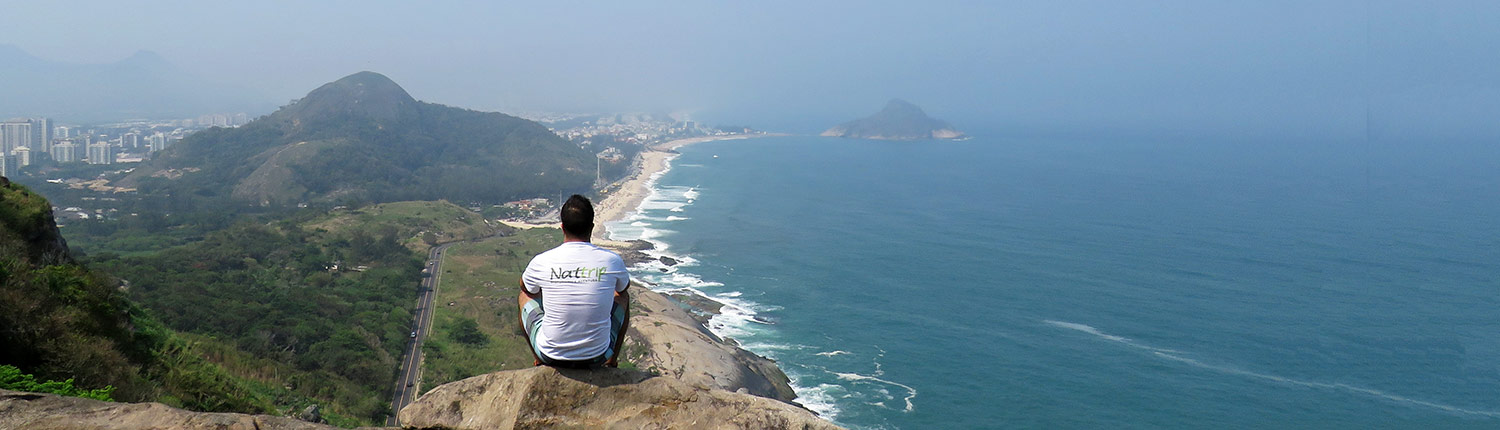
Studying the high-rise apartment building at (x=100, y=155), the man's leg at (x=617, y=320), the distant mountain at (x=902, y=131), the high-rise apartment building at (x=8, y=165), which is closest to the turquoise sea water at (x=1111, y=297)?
the man's leg at (x=617, y=320)

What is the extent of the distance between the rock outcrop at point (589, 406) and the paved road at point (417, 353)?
13.8 meters

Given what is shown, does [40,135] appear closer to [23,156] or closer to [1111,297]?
[23,156]

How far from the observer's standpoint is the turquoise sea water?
94.9ft

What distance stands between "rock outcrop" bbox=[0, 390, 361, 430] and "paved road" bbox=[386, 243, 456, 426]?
43.9 feet

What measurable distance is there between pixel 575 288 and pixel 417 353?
2763 cm

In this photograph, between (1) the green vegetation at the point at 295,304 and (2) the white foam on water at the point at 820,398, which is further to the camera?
(2) the white foam on water at the point at 820,398

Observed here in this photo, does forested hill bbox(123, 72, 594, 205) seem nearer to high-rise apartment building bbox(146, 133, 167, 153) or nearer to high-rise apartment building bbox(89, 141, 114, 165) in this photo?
high-rise apartment building bbox(89, 141, 114, 165)

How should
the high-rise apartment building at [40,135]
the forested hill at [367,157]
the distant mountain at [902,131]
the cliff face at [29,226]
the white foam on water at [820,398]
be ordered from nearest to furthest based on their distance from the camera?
the cliff face at [29,226]
the white foam on water at [820,398]
the forested hill at [367,157]
the high-rise apartment building at [40,135]
the distant mountain at [902,131]

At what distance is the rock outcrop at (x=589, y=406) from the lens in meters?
4.40

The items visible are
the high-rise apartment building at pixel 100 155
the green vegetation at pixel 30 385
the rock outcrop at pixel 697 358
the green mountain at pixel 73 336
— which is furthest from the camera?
the high-rise apartment building at pixel 100 155

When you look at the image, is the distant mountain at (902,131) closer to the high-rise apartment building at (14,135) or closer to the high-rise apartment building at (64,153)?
the high-rise apartment building at (64,153)

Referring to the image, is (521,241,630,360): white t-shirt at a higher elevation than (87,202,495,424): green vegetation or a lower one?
higher

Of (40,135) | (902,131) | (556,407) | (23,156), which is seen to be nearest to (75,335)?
(556,407)

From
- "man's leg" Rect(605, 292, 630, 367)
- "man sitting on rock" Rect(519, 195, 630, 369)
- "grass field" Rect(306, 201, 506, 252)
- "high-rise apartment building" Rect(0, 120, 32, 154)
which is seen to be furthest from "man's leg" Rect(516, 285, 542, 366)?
"high-rise apartment building" Rect(0, 120, 32, 154)
